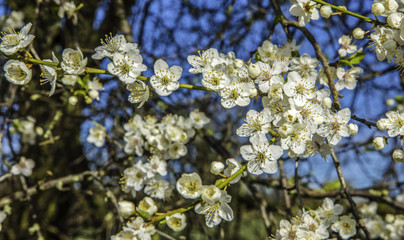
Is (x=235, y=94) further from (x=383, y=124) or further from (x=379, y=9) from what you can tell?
(x=379, y=9)

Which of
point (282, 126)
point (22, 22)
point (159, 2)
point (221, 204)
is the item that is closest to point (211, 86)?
point (282, 126)

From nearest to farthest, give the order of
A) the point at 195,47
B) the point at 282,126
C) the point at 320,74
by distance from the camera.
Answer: the point at 282,126 < the point at 320,74 < the point at 195,47

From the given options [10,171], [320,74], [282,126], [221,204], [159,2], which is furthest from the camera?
[159,2]

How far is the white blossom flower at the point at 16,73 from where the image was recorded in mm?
1349

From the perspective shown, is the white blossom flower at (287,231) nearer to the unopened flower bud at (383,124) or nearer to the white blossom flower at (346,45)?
the unopened flower bud at (383,124)

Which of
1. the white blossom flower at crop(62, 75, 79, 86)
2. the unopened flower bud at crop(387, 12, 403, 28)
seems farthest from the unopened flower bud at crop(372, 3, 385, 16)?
the white blossom flower at crop(62, 75, 79, 86)

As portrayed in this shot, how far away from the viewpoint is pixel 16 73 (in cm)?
142

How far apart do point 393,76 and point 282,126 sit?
2.44 meters

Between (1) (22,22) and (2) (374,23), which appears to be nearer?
(2) (374,23)

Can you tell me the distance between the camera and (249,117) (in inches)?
58.6

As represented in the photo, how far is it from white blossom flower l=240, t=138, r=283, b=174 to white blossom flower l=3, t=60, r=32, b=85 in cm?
89

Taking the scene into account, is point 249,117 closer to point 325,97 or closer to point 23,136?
point 325,97

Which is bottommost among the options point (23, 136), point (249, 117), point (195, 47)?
point (23, 136)

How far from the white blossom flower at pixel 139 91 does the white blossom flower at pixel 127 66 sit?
0.16ft
